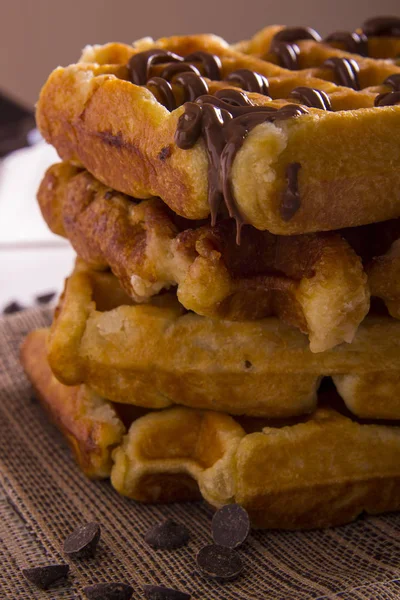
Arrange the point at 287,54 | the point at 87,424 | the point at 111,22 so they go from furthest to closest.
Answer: the point at 111,22 < the point at 287,54 < the point at 87,424

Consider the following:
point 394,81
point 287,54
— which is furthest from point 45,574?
point 287,54

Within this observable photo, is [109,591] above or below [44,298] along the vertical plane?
above

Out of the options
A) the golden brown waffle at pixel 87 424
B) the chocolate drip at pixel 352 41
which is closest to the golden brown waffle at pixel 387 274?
the golden brown waffle at pixel 87 424

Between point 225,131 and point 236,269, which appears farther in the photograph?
point 236,269

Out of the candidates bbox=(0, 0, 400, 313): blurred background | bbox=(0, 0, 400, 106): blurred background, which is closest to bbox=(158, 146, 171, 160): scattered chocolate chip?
bbox=(0, 0, 400, 313): blurred background

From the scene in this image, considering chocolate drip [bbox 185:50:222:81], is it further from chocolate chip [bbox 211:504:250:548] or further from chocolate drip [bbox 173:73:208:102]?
chocolate chip [bbox 211:504:250:548]

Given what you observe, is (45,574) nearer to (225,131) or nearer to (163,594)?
(163,594)
